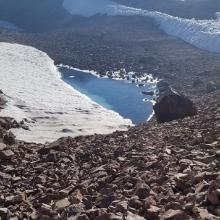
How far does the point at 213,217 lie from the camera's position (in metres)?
6.37

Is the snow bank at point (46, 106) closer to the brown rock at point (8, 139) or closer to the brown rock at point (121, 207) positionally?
the brown rock at point (8, 139)

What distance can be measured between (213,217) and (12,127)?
532 inches

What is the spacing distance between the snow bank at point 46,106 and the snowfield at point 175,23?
57.2ft

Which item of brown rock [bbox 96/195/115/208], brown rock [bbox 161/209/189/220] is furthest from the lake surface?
brown rock [bbox 161/209/189/220]

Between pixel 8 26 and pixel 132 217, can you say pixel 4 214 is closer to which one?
pixel 132 217

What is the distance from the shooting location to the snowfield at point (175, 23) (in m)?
54.7

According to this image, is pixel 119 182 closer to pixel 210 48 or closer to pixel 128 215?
pixel 128 215

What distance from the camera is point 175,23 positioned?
6162cm

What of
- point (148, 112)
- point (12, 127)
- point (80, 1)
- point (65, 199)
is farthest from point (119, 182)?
point (80, 1)

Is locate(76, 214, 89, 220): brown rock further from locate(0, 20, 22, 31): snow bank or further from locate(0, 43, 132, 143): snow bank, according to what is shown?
locate(0, 20, 22, 31): snow bank

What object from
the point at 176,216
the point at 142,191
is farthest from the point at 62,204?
the point at 176,216

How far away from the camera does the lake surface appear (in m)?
30.6

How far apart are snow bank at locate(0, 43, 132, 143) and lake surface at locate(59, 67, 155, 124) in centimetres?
100

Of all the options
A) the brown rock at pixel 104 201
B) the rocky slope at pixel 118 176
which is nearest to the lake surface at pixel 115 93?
the rocky slope at pixel 118 176
